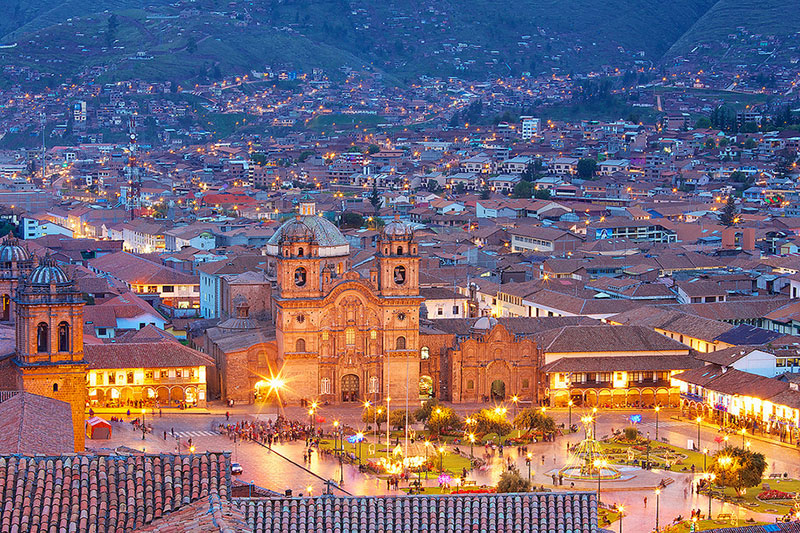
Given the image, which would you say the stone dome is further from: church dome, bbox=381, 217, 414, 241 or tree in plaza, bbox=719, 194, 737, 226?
tree in plaza, bbox=719, 194, 737, 226

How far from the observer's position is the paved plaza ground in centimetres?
4238

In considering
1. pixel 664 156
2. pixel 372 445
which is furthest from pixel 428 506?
pixel 664 156

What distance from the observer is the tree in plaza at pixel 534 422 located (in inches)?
2016

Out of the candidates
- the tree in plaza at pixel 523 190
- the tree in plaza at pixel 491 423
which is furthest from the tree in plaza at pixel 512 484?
the tree in plaza at pixel 523 190

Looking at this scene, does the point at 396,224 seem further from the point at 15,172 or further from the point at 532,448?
the point at 15,172

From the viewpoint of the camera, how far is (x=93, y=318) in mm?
68500

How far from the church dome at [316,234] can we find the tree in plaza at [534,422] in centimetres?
1242

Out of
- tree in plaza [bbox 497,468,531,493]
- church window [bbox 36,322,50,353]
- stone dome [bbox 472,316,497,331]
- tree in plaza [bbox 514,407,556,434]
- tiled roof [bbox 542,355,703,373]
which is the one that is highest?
church window [bbox 36,322,50,353]

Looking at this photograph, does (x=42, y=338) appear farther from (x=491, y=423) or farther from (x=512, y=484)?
(x=491, y=423)

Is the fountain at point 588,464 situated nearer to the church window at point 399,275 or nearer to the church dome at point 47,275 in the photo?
the church window at point 399,275

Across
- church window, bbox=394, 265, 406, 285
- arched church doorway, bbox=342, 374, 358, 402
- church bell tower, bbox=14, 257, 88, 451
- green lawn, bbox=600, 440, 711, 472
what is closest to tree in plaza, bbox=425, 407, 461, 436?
green lawn, bbox=600, 440, 711, 472

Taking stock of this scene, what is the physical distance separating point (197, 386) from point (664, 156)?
107 metres

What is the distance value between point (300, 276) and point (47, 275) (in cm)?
1681

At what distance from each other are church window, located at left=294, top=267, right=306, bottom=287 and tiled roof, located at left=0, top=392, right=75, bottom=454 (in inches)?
766
